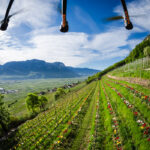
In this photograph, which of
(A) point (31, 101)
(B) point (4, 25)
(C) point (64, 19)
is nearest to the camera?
(C) point (64, 19)

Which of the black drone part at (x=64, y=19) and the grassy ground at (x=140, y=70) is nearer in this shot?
the black drone part at (x=64, y=19)

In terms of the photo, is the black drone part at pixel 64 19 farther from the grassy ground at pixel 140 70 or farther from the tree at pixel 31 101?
the tree at pixel 31 101

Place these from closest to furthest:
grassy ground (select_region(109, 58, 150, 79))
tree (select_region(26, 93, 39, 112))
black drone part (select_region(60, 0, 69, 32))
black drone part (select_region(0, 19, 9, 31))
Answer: black drone part (select_region(60, 0, 69, 32))
black drone part (select_region(0, 19, 9, 31))
grassy ground (select_region(109, 58, 150, 79))
tree (select_region(26, 93, 39, 112))

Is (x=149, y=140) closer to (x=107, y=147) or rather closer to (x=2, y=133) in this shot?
(x=107, y=147)

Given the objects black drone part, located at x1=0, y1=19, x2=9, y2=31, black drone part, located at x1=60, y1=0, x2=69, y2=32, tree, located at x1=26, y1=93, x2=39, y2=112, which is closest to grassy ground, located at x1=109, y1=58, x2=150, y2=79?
black drone part, located at x1=60, y1=0, x2=69, y2=32

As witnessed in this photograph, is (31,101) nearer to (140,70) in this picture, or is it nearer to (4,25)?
(140,70)

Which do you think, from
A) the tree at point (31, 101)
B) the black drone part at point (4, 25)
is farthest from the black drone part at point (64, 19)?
the tree at point (31, 101)

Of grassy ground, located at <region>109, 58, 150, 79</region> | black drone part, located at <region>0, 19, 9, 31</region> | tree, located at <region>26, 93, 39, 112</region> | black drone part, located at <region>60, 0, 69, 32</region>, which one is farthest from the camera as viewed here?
tree, located at <region>26, 93, 39, 112</region>

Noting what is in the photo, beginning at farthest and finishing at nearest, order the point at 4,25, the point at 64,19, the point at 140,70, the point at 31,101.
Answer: the point at 31,101
the point at 140,70
the point at 4,25
the point at 64,19

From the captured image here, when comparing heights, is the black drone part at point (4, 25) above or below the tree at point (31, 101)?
above

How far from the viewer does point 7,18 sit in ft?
8.21

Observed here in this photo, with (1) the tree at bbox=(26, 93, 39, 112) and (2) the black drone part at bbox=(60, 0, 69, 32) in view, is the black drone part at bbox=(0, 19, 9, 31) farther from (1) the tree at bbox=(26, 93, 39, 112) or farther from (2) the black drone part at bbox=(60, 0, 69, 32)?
(1) the tree at bbox=(26, 93, 39, 112)

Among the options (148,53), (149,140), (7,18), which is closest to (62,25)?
(7,18)

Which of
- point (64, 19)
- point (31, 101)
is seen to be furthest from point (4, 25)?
point (31, 101)
